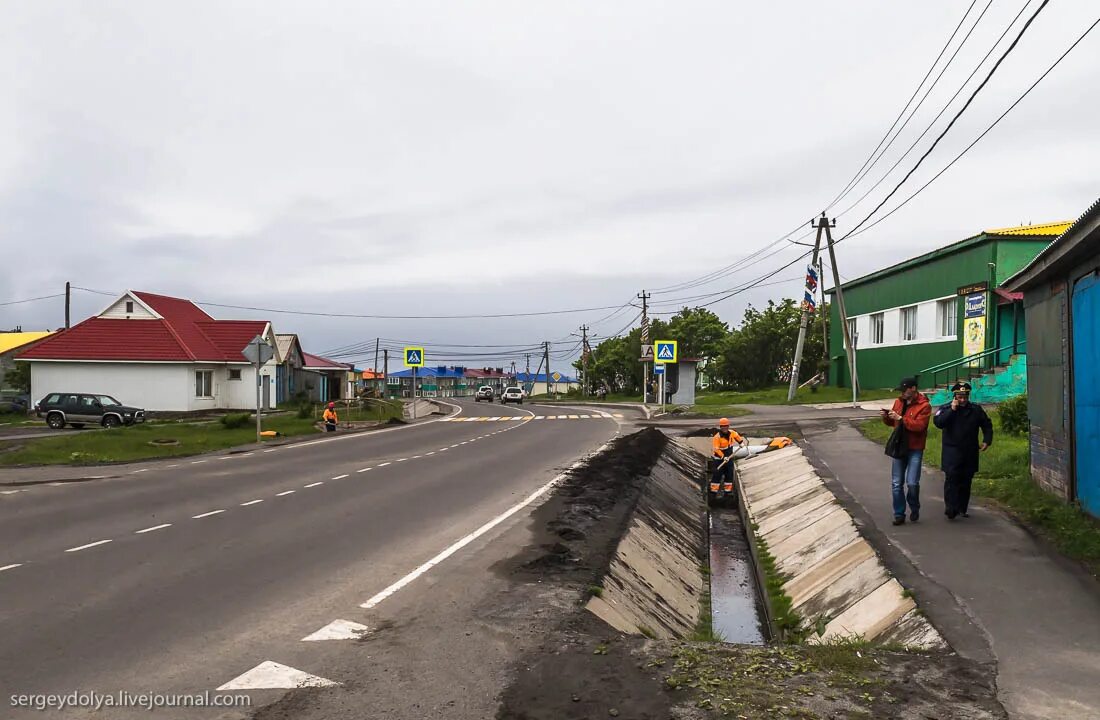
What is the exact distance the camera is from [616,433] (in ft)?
96.0

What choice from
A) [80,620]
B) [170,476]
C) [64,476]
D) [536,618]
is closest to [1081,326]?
[536,618]

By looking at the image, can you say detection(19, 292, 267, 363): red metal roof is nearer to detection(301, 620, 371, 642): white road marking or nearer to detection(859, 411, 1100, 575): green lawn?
detection(859, 411, 1100, 575): green lawn

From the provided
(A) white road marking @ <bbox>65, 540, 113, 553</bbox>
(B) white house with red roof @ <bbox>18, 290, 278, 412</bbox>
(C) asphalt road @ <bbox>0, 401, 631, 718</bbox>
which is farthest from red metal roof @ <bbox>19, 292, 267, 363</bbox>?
(A) white road marking @ <bbox>65, 540, 113, 553</bbox>

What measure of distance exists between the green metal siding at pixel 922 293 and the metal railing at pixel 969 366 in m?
0.68

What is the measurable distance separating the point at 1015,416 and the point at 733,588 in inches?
374

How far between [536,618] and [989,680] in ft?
10.2

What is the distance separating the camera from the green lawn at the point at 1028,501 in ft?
28.3

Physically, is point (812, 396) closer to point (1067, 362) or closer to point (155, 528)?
point (1067, 362)

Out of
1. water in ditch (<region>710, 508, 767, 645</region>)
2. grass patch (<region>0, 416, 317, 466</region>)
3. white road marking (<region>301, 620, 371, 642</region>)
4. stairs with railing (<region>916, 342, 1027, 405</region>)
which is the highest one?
stairs with railing (<region>916, 342, 1027, 405</region>)

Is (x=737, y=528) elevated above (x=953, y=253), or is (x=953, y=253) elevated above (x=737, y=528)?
(x=953, y=253)

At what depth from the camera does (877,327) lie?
1724 inches

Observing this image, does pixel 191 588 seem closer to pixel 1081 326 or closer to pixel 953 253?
pixel 1081 326

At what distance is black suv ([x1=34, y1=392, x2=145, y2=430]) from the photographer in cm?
3412

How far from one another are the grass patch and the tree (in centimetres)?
3219
